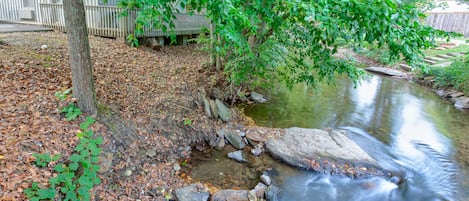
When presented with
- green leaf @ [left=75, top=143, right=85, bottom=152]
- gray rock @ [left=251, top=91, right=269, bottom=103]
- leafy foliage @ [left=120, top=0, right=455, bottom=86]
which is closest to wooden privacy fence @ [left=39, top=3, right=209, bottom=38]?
gray rock @ [left=251, top=91, right=269, bottom=103]

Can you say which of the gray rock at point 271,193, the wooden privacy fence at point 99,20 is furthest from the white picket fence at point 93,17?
the gray rock at point 271,193

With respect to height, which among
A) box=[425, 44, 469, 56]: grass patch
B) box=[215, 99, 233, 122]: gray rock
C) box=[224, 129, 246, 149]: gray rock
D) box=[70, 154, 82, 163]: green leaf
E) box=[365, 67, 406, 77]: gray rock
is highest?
box=[425, 44, 469, 56]: grass patch

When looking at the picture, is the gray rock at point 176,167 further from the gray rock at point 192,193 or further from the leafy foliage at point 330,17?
the leafy foliage at point 330,17

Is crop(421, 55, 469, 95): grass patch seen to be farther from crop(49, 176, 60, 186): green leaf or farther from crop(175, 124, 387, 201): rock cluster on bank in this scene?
crop(49, 176, 60, 186): green leaf

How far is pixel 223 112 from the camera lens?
6164mm

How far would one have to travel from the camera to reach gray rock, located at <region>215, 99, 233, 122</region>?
237 inches

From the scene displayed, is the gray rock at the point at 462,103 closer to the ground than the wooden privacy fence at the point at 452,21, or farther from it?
closer to the ground

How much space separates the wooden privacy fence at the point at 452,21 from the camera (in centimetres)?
1636

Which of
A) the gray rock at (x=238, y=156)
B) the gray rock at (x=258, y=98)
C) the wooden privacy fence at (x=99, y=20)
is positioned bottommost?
the gray rock at (x=238, y=156)

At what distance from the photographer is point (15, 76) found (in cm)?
452

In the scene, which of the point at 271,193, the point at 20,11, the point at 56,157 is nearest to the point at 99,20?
the point at 20,11

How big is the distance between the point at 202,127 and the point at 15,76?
306 centimetres

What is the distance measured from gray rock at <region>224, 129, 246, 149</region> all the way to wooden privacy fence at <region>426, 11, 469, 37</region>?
1637cm

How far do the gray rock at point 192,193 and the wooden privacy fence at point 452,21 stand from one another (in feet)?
58.9
